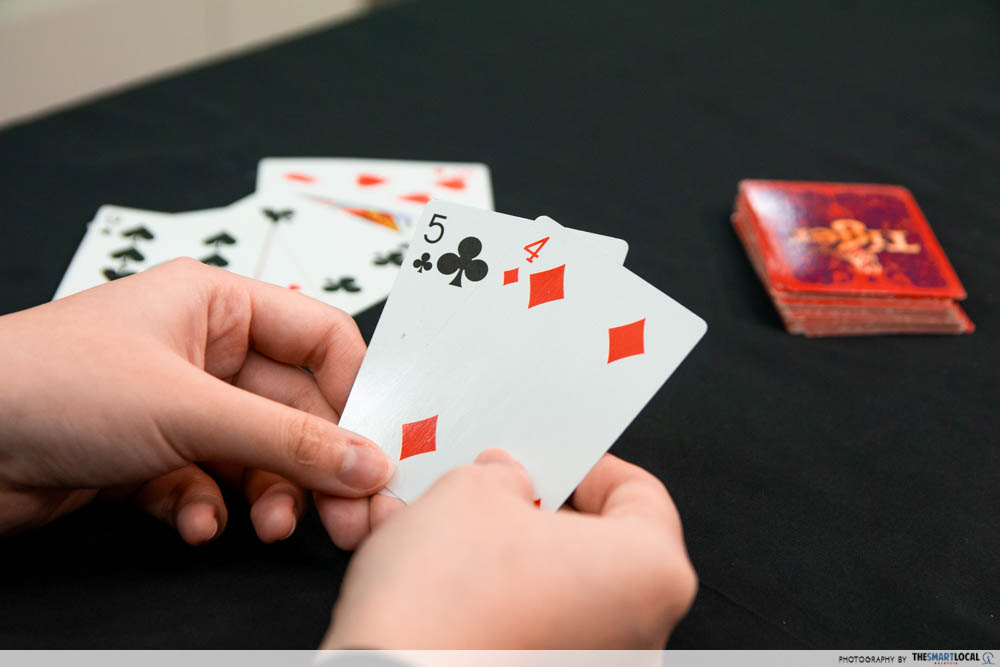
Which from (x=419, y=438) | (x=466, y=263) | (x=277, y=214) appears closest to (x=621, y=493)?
(x=419, y=438)

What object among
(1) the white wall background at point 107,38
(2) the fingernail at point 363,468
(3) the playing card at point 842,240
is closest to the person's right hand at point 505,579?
(2) the fingernail at point 363,468

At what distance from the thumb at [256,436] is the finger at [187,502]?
0.22ft

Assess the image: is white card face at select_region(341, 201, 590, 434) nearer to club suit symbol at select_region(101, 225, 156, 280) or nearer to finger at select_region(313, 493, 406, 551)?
finger at select_region(313, 493, 406, 551)

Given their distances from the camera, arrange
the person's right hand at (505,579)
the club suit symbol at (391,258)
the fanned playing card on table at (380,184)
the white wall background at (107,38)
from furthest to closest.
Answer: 1. the white wall background at (107,38)
2. the fanned playing card on table at (380,184)
3. the club suit symbol at (391,258)
4. the person's right hand at (505,579)

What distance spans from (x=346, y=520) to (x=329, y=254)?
2.34ft

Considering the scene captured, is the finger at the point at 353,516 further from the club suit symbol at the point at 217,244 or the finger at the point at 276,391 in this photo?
the club suit symbol at the point at 217,244

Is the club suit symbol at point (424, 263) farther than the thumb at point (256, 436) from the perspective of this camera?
Yes

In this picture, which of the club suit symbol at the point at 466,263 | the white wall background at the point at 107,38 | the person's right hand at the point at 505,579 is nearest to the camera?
the person's right hand at the point at 505,579

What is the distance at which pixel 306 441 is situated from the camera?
907mm

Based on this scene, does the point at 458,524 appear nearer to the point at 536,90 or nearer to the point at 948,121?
the point at 536,90

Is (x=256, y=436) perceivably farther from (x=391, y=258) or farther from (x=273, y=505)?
(x=391, y=258)

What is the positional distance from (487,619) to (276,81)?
1.60 meters

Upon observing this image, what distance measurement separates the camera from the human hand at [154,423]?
2.90 ft

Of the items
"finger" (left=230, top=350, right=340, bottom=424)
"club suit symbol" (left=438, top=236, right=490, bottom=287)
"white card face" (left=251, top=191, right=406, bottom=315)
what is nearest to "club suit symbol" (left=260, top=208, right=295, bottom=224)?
"white card face" (left=251, top=191, right=406, bottom=315)
